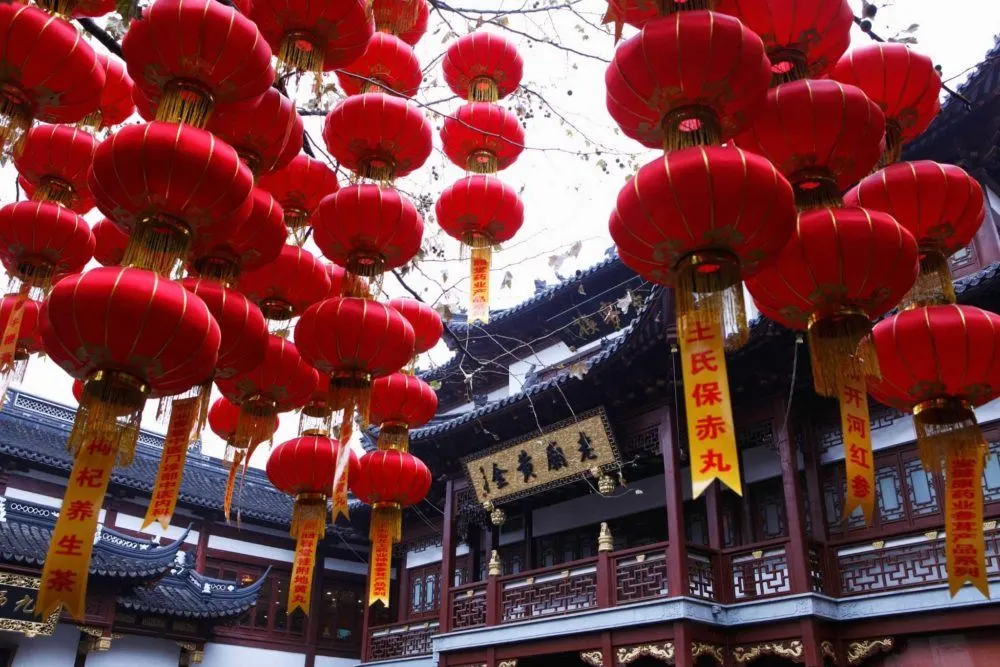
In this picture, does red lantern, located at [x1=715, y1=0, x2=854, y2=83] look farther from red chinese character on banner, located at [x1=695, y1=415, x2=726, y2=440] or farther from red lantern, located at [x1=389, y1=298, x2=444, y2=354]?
red lantern, located at [x1=389, y1=298, x2=444, y2=354]

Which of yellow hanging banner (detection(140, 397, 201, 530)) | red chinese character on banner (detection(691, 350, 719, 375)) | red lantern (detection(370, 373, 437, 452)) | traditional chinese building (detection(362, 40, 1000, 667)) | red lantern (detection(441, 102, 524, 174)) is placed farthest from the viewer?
traditional chinese building (detection(362, 40, 1000, 667))

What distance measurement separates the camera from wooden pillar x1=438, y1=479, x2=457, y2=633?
10984mm

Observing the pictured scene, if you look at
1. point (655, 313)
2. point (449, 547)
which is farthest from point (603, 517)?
point (655, 313)

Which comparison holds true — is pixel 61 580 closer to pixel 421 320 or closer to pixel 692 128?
pixel 421 320

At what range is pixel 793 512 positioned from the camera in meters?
8.26

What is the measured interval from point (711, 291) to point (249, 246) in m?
2.07

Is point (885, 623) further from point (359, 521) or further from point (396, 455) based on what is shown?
point (359, 521)

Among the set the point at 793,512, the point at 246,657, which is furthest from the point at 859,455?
the point at 246,657

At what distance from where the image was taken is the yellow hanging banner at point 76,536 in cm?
300

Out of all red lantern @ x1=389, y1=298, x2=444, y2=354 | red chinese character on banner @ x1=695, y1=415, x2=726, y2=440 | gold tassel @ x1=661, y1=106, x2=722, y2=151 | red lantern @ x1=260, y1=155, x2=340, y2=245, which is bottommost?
red chinese character on banner @ x1=695, y1=415, x2=726, y2=440

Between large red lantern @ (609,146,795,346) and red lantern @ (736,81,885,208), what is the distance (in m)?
0.50

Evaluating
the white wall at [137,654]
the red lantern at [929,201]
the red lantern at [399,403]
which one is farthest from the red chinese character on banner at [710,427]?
the white wall at [137,654]

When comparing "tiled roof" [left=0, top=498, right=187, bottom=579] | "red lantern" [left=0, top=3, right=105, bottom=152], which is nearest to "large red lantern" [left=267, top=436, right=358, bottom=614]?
"red lantern" [left=0, top=3, right=105, bottom=152]

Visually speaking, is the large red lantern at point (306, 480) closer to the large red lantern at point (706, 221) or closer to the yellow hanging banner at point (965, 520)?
the large red lantern at point (706, 221)
